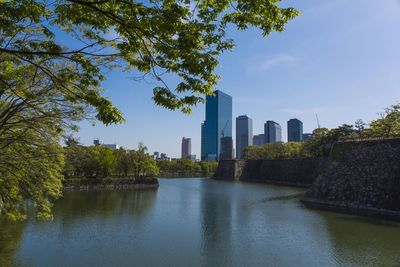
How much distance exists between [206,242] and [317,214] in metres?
12.2

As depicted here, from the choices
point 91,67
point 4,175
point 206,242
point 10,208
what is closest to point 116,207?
point 206,242

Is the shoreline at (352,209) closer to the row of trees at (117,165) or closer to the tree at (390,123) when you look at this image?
the tree at (390,123)

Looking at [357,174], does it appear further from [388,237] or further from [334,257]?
[334,257]

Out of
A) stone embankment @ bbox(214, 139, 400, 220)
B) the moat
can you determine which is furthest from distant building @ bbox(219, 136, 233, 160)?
the moat

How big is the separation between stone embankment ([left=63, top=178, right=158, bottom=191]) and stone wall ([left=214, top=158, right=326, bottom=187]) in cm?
2699

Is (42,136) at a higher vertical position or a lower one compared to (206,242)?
higher

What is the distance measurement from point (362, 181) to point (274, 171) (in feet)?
126

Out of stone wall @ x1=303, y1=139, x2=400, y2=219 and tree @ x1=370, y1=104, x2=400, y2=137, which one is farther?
tree @ x1=370, y1=104, x2=400, y2=137

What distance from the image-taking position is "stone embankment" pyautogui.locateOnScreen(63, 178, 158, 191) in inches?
1702

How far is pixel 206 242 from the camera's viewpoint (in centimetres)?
1623

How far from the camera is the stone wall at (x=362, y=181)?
25078 mm

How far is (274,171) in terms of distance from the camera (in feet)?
217

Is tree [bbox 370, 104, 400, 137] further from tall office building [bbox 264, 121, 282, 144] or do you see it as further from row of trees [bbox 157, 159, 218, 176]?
tall office building [bbox 264, 121, 282, 144]

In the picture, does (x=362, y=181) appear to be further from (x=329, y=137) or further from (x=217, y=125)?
(x=217, y=125)
